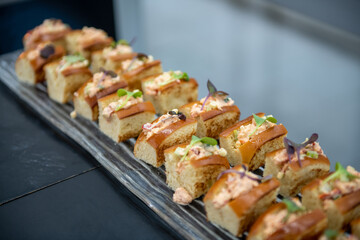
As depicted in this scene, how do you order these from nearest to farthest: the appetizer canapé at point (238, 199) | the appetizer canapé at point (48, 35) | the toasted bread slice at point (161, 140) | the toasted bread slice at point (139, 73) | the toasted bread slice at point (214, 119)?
the appetizer canapé at point (238, 199) → the toasted bread slice at point (161, 140) → the toasted bread slice at point (214, 119) → the toasted bread slice at point (139, 73) → the appetizer canapé at point (48, 35)

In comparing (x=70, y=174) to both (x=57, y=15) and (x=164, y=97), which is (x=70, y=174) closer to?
(x=164, y=97)

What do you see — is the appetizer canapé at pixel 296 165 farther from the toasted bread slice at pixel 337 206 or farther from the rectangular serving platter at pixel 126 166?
the rectangular serving platter at pixel 126 166

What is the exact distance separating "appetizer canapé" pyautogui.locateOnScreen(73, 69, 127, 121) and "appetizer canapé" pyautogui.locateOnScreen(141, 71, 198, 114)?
260 mm

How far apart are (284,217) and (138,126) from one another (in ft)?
5.76

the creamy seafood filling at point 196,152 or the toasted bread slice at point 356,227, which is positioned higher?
the creamy seafood filling at point 196,152

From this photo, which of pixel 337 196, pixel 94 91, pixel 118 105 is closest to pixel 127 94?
pixel 118 105

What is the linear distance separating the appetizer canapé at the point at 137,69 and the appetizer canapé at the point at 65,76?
1.31 feet

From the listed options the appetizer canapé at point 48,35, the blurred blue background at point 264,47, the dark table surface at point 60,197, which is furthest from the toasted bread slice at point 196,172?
the appetizer canapé at point 48,35

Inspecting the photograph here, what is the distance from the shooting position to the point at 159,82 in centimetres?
435

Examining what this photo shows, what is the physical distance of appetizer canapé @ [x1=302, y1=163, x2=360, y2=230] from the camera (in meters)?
2.75

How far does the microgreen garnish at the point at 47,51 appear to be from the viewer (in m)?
4.97

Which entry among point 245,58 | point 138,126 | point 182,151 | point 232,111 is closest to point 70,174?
point 138,126

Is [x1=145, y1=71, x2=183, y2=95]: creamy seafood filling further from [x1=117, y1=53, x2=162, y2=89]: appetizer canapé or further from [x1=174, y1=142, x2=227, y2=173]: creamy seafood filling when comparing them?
[x1=174, y1=142, x2=227, y2=173]: creamy seafood filling

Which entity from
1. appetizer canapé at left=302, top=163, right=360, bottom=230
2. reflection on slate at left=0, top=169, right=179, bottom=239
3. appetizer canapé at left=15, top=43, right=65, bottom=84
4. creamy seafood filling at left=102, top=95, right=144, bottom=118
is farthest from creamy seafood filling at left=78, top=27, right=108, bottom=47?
appetizer canapé at left=302, top=163, right=360, bottom=230
